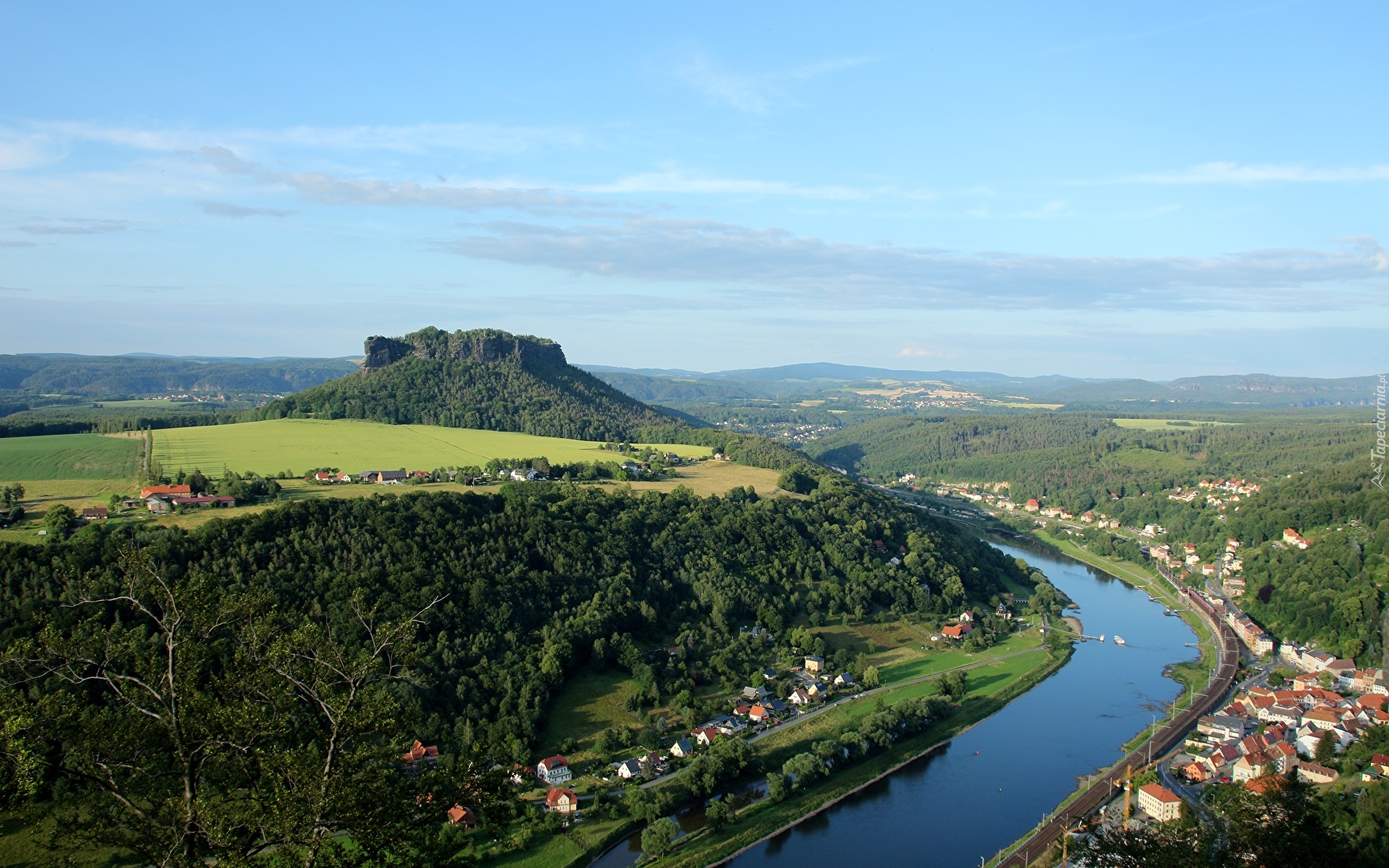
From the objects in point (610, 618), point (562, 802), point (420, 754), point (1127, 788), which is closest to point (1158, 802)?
point (1127, 788)

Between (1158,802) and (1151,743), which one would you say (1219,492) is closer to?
(1151,743)

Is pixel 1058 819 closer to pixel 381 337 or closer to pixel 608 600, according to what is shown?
pixel 608 600

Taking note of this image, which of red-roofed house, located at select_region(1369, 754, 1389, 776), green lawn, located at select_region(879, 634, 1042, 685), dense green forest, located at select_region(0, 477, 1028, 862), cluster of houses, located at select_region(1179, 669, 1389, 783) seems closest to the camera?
dense green forest, located at select_region(0, 477, 1028, 862)

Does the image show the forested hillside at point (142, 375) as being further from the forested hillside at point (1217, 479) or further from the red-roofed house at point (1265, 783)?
the red-roofed house at point (1265, 783)

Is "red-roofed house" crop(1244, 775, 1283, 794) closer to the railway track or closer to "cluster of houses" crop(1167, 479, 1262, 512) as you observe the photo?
the railway track

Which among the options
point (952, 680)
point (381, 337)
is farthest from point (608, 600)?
point (381, 337)

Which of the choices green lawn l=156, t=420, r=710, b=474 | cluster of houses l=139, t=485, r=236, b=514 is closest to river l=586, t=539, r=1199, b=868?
cluster of houses l=139, t=485, r=236, b=514
